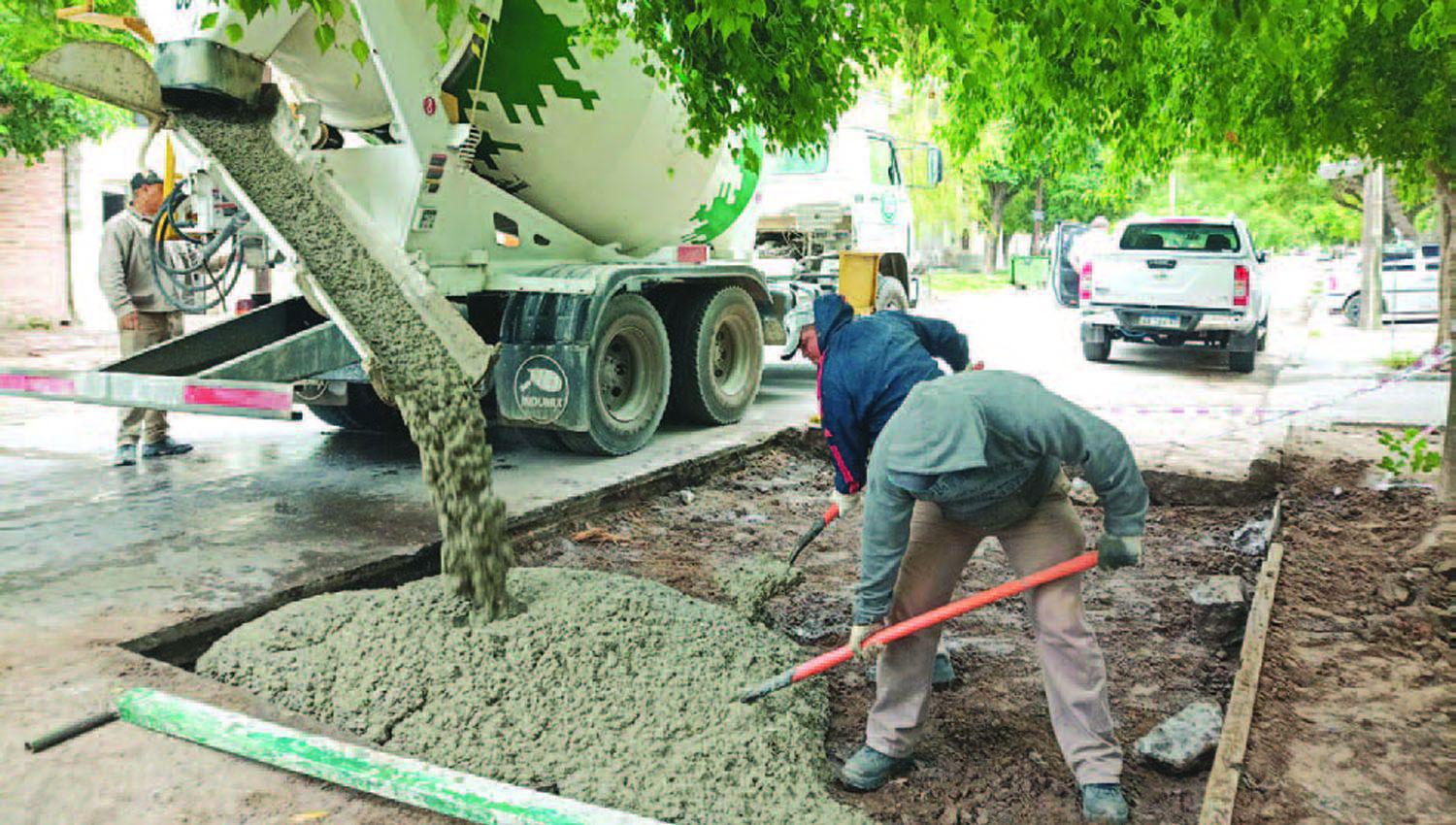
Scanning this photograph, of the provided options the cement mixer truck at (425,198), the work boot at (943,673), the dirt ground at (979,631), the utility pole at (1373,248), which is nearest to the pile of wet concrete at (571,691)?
the dirt ground at (979,631)

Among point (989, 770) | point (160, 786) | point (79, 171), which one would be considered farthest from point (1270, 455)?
point (79, 171)

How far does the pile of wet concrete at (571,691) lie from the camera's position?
3211 mm

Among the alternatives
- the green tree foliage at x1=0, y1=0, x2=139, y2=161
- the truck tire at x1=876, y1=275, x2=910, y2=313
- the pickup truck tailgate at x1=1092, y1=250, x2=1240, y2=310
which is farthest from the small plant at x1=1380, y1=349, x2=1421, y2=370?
the green tree foliage at x1=0, y1=0, x2=139, y2=161

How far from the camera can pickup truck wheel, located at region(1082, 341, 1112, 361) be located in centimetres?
1467

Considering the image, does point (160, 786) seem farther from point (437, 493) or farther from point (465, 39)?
point (465, 39)

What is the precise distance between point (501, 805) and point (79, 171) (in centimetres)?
1844

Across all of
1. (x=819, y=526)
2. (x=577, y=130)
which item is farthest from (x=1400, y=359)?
(x=819, y=526)

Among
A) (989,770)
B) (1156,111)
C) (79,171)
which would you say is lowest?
(989,770)

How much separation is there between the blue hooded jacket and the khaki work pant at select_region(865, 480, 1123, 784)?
0.49 metres

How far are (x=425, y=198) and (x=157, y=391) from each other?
1.83m

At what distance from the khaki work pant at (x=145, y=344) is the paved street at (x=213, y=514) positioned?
10.4 inches

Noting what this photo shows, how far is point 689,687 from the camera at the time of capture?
3705 mm

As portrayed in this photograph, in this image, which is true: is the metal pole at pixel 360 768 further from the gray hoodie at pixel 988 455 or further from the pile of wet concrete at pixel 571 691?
the gray hoodie at pixel 988 455

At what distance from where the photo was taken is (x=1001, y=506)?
323cm
